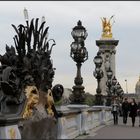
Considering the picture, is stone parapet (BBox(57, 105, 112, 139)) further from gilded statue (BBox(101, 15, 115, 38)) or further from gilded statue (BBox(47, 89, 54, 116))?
gilded statue (BBox(101, 15, 115, 38))

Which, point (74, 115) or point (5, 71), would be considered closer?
point (5, 71)

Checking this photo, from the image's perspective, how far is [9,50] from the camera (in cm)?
1603

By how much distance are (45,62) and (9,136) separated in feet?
16.4

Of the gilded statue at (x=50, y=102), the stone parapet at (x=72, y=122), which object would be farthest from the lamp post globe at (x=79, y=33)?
the gilded statue at (x=50, y=102)

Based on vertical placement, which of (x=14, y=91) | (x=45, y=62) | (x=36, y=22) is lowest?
(x=14, y=91)

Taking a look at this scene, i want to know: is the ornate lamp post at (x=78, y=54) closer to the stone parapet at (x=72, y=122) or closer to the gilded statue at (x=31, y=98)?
the stone parapet at (x=72, y=122)

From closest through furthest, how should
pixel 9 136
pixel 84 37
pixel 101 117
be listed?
1. pixel 9 136
2. pixel 84 37
3. pixel 101 117

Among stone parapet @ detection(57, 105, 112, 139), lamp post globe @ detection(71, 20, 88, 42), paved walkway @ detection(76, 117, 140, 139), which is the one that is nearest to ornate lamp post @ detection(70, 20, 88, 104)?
lamp post globe @ detection(71, 20, 88, 42)

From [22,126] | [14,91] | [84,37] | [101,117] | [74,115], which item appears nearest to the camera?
[22,126]

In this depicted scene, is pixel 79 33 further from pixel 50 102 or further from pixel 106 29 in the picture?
pixel 106 29

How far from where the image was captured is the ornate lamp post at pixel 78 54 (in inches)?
979

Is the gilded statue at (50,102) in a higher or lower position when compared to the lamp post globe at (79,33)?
lower

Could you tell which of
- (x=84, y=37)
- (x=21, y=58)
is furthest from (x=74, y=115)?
(x=21, y=58)

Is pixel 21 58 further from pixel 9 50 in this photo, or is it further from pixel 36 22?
pixel 36 22
